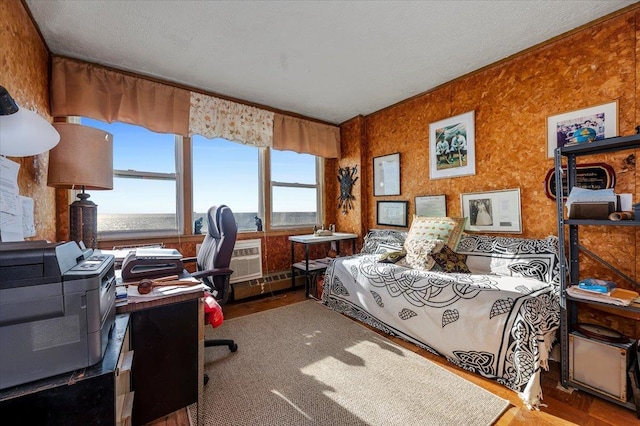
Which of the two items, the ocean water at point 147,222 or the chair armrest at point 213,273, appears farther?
the ocean water at point 147,222

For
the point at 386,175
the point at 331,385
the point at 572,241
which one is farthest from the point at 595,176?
the point at 331,385

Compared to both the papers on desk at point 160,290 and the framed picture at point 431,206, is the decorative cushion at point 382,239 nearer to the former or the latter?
the framed picture at point 431,206

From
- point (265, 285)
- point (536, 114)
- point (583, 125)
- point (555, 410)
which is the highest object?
point (536, 114)

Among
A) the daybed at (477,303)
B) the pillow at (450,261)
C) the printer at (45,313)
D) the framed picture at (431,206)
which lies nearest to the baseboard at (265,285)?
the daybed at (477,303)

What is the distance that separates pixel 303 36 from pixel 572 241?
2497mm

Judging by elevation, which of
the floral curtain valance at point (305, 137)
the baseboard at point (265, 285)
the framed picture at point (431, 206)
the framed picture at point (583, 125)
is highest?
the floral curtain valance at point (305, 137)

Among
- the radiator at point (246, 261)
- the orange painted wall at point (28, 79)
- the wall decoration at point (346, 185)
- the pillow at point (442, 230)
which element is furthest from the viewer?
the wall decoration at point (346, 185)

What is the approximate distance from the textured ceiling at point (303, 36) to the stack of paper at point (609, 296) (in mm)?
1883

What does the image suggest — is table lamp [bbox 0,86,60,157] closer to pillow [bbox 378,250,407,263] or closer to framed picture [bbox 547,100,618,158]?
pillow [bbox 378,250,407,263]

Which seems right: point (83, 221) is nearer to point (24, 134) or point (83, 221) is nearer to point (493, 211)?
point (24, 134)

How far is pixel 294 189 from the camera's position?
4043 millimetres

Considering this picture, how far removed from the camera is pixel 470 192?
2807mm

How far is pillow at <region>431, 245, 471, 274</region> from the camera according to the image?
239 centimetres

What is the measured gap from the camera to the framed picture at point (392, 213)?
3.45 metres
